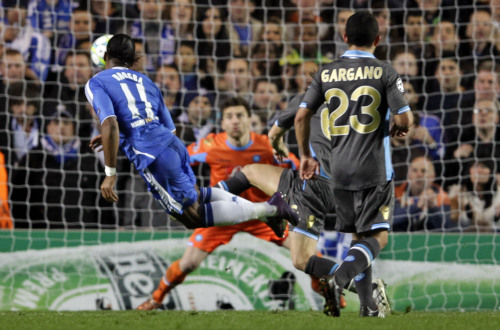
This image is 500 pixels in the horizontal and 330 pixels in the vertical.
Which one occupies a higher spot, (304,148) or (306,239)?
(304,148)

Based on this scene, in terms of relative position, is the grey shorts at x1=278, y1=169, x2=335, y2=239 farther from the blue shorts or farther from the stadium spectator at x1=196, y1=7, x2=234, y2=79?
the stadium spectator at x1=196, y1=7, x2=234, y2=79

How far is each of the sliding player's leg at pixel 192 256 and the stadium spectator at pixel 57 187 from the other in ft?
3.79

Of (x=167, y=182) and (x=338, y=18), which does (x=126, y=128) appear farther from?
(x=338, y=18)

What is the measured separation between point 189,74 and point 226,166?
1629mm

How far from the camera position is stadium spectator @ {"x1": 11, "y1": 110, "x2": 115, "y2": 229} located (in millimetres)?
7996

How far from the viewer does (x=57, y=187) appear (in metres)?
8.04

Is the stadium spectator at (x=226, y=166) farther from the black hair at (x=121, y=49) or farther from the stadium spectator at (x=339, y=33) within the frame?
the black hair at (x=121, y=49)

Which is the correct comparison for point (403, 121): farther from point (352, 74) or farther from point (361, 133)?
point (352, 74)

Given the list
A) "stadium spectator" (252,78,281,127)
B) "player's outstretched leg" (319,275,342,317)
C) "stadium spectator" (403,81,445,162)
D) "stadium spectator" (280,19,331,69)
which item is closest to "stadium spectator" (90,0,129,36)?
"stadium spectator" (252,78,281,127)

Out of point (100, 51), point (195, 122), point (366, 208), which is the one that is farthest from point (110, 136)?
point (195, 122)

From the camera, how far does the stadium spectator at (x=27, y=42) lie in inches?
332

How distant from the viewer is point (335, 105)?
5.02m

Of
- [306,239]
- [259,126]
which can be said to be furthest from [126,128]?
[259,126]

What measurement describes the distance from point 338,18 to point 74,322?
5183mm
